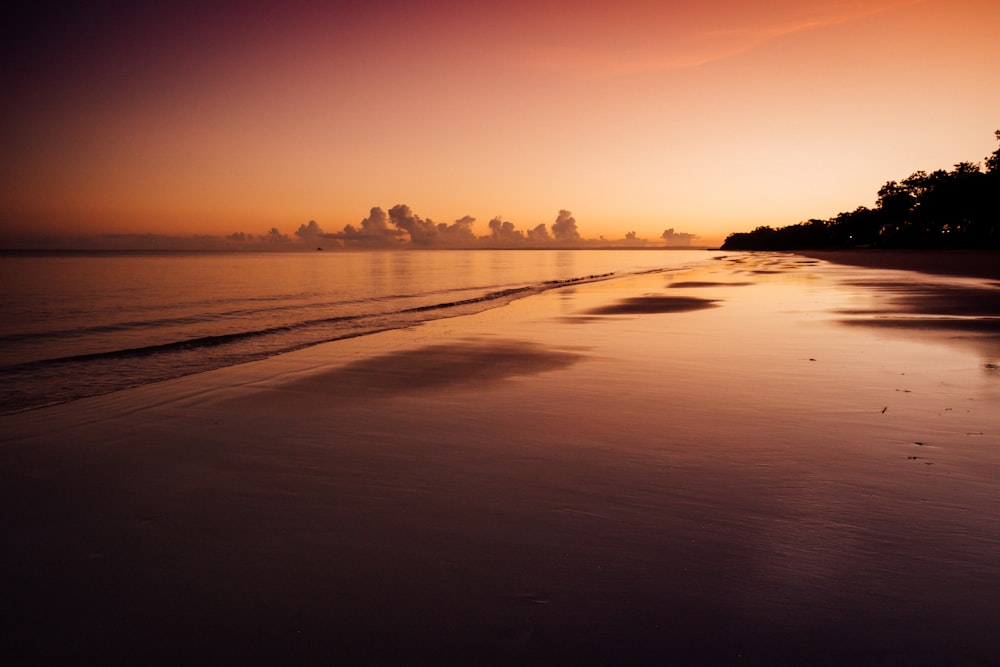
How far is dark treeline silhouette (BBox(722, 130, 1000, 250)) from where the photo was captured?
246ft

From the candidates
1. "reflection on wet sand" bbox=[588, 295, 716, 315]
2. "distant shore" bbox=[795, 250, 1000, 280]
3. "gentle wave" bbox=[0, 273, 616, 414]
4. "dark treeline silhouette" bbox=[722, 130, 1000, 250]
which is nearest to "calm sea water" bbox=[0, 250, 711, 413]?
"gentle wave" bbox=[0, 273, 616, 414]

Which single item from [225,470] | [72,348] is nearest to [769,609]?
[225,470]

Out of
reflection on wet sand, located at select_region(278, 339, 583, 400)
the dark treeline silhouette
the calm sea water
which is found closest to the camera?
reflection on wet sand, located at select_region(278, 339, 583, 400)

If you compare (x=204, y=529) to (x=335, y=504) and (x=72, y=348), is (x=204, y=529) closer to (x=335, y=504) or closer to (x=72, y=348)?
(x=335, y=504)

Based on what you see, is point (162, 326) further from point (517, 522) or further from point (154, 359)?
point (517, 522)

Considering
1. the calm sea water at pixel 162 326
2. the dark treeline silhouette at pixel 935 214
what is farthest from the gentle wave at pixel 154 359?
the dark treeline silhouette at pixel 935 214

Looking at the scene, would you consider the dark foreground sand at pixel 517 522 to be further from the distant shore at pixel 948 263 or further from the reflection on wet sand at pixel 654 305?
the distant shore at pixel 948 263

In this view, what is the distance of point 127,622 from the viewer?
304cm

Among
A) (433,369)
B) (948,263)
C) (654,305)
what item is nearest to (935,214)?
(948,263)

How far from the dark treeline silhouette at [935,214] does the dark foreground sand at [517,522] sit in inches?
3448

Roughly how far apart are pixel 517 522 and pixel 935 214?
11413 centimetres

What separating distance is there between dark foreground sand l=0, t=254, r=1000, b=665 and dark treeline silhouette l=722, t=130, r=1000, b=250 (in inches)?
3448

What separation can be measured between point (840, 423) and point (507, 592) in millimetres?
5132

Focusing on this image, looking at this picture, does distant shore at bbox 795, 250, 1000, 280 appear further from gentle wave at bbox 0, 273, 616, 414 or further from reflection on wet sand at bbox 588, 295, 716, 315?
gentle wave at bbox 0, 273, 616, 414
